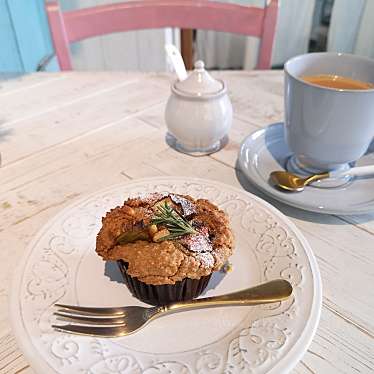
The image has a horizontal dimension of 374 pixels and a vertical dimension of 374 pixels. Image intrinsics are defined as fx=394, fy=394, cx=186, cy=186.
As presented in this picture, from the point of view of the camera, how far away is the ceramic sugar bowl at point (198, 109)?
827mm

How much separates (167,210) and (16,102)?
0.75 meters

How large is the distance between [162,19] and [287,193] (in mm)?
910

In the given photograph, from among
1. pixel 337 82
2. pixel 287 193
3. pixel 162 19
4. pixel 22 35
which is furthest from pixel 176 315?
pixel 22 35

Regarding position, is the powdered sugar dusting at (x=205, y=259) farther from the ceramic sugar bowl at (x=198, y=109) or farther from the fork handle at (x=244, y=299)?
the ceramic sugar bowl at (x=198, y=109)

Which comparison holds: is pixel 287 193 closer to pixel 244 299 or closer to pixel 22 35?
pixel 244 299

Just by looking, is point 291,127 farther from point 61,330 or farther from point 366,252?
point 61,330

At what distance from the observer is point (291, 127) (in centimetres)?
77

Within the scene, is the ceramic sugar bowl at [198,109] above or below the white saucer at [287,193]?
above

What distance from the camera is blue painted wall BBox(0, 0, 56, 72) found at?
1954 millimetres

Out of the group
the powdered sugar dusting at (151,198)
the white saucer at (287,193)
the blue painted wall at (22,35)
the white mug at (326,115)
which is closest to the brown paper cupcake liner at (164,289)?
the powdered sugar dusting at (151,198)

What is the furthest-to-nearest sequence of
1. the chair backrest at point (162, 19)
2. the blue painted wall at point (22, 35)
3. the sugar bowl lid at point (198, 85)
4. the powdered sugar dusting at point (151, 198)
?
the blue painted wall at point (22, 35) → the chair backrest at point (162, 19) → the sugar bowl lid at point (198, 85) → the powdered sugar dusting at point (151, 198)

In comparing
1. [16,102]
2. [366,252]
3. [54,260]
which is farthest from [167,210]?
[16,102]

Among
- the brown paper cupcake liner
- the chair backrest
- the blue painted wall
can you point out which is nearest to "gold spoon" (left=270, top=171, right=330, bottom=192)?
the brown paper cupcake liner

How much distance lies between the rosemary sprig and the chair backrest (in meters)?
0.98
